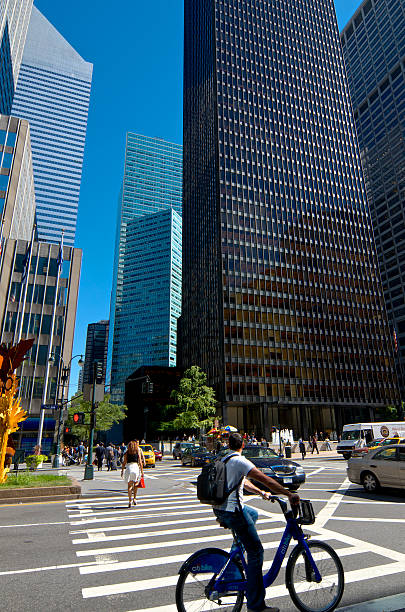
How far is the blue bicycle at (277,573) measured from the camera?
383 cm

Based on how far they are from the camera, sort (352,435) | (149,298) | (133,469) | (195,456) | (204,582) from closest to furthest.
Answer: (204,582) < (133,469) < (195,456) < (352,435) < (149,298)

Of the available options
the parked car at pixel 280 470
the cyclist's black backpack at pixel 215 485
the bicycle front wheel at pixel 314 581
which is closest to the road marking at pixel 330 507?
the parked car at pixel 280 470

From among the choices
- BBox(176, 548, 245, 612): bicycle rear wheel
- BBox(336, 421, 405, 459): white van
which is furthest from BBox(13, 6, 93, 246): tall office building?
BBox(176, 548, 245, 612): bicycle rear wheel

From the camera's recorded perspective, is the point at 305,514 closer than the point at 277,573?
No

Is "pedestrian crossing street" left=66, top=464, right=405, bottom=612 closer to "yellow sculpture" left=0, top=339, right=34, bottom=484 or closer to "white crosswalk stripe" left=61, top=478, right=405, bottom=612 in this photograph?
"white crosswalk stripe" left=61, top=478, right=405, bottom=612

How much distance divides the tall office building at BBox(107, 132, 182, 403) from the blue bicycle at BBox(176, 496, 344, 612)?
146m

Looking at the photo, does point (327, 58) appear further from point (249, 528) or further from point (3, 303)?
point (249, 528)

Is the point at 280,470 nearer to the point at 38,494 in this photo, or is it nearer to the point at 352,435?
the point at 38,494

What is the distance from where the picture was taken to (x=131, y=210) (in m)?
184

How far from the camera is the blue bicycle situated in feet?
12.6

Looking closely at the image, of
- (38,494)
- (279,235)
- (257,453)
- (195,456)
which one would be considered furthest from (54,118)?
(257,453)

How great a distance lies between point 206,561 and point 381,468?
11.1 m

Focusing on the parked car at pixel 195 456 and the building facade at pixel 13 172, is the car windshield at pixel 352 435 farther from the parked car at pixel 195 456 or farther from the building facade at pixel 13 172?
the building facade at pixel 13 172

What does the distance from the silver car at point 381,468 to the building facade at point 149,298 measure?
137 meters
